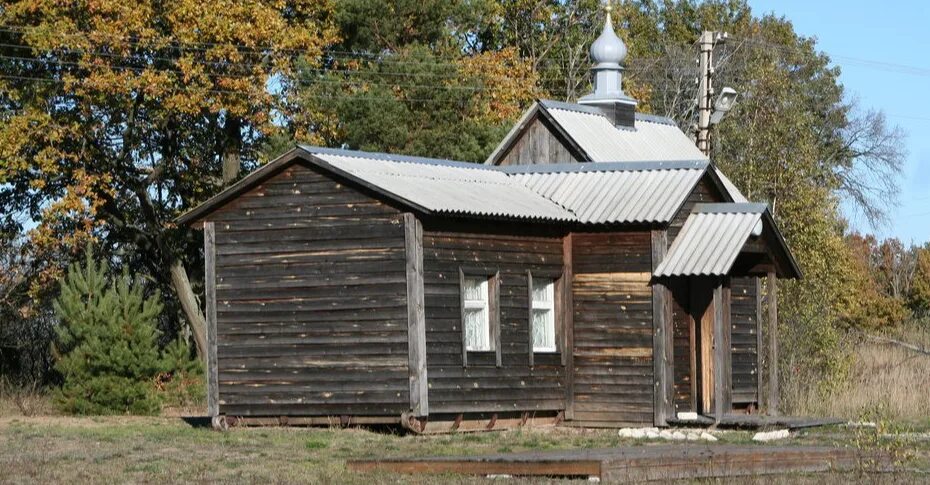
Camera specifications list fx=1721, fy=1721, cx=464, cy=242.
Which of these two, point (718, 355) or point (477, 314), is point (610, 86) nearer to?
point (718, 355)

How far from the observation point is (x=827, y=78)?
233ft

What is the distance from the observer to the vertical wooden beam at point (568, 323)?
27.1 m

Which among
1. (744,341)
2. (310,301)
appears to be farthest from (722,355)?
(310,301)

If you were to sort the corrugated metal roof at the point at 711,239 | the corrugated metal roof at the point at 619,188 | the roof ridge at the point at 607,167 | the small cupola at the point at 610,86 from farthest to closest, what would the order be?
the small cupola at the point at 610,86, the roof ridge at the point at 607,167, the corrugated metal roof at the point at 619,188, the corrugated metal roof at the point at 711,239

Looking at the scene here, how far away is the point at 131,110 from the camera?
38531 mm

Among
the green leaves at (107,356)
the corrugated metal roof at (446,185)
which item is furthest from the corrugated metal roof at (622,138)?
the green leaves at (107,356)

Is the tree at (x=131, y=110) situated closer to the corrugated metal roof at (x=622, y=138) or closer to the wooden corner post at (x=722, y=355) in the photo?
the corrugated metal roof at (x=622, y=138)

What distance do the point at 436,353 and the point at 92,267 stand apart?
9.56m

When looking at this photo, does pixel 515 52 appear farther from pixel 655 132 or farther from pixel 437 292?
pixel 437 292

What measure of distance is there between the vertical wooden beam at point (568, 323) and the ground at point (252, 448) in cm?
78

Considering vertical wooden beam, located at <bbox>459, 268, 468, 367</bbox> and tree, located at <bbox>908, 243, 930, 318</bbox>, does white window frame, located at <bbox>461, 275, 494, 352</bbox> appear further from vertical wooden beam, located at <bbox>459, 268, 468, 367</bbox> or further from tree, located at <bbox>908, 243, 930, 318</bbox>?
tree, located at <bbox>908, 243, 930, 318</bbox>

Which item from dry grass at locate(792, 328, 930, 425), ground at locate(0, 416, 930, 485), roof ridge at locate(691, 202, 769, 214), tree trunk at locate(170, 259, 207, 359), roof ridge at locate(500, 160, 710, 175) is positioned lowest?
ground at locate(0, 416, 930, 485)

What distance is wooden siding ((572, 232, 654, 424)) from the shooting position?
26562 mm

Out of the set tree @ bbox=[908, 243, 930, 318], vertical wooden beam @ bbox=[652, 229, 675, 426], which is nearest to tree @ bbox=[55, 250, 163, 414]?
vertical wooden beam @ bbox=[652, 229, 675, 426]
